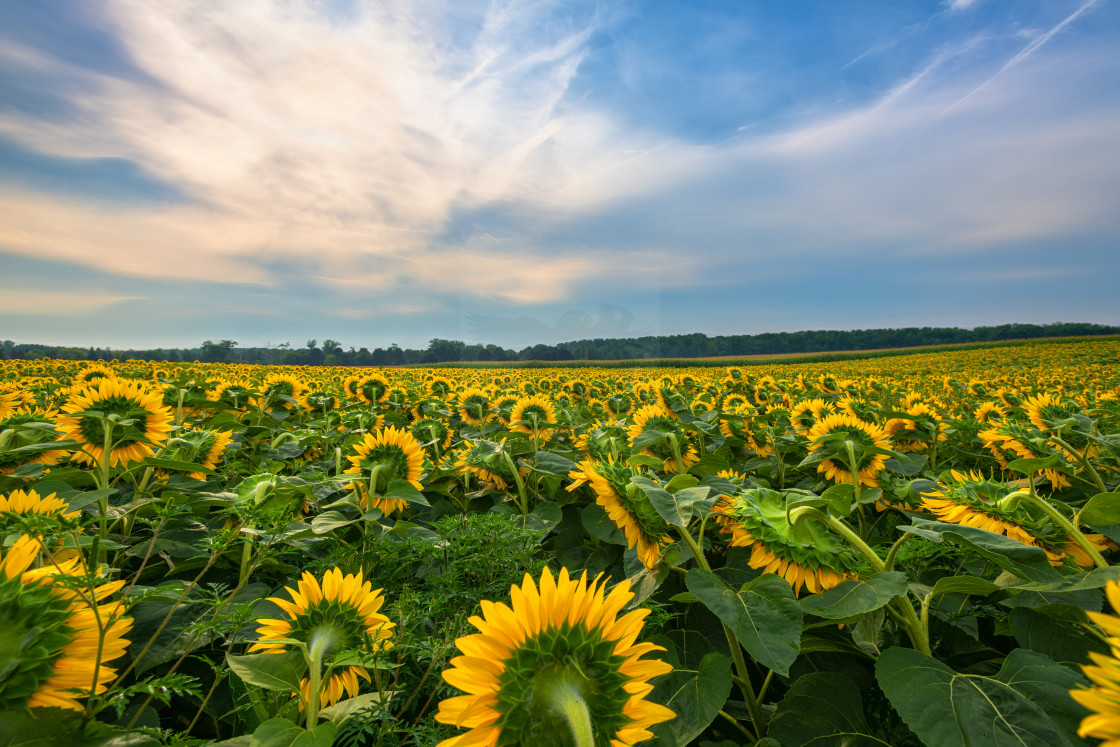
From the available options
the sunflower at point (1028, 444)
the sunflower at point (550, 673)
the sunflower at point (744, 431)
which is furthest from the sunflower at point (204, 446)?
the sunflower at point (1028, 444)

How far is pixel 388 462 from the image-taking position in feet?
6.86

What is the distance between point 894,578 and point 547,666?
74cm

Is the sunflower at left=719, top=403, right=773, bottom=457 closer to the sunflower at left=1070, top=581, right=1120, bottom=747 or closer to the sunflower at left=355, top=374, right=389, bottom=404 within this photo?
the sunflower at left=1070, top=581, right=1120, bottom=747

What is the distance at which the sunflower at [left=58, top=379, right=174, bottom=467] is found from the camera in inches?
70.3

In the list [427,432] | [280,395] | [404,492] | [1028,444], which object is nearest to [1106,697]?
[404,492]

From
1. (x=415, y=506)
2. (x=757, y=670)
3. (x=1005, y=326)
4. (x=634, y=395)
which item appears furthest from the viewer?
(x=1005, y=326)

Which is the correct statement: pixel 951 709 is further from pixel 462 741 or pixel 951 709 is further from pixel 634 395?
pixel 634 395

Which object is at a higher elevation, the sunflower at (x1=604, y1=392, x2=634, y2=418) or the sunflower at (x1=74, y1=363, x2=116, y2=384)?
the sunflower at (x1=74, y1=363, x2=116, y2=384)

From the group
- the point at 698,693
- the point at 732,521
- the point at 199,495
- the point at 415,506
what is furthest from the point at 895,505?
the point at 199,495

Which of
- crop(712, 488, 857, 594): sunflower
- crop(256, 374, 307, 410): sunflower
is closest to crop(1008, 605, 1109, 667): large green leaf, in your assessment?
crop(712, 488, 857, 594): sunflower

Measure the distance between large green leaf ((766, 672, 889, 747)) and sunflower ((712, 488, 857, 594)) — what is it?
20cm

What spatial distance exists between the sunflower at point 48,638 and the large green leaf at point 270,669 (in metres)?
0.19

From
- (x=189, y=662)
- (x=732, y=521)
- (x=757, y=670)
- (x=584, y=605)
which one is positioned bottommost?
(x=757, y=670)

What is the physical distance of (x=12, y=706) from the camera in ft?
2.25
